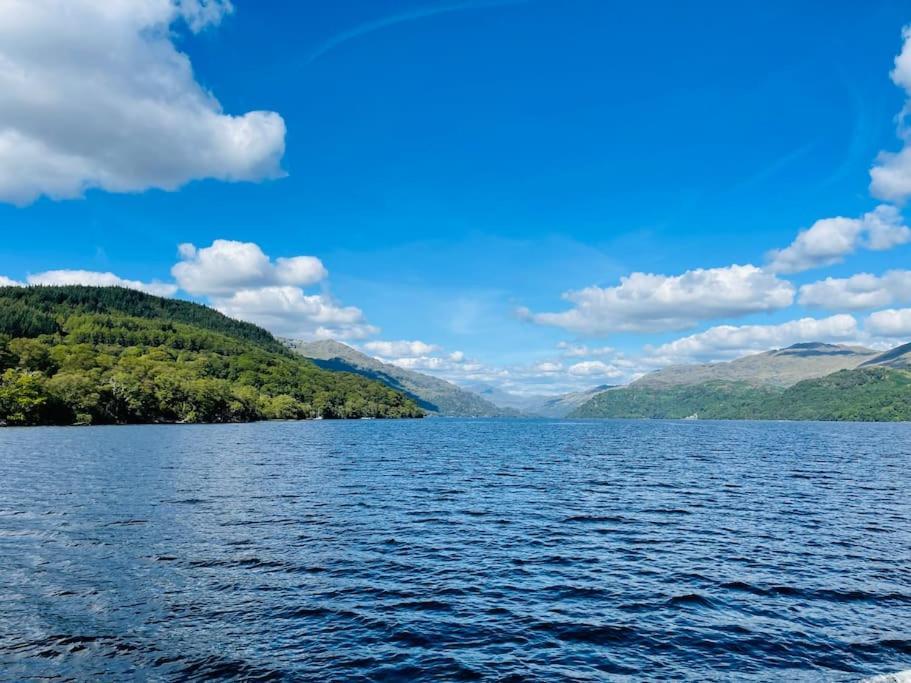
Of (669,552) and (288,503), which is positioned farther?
(288,503)

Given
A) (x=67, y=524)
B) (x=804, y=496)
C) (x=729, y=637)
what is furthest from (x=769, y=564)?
(x=67, y=524)

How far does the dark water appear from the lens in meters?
22.2

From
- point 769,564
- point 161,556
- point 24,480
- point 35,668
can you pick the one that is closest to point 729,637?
point 769,564

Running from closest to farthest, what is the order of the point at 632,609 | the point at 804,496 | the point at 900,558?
the point at 632,609
the point at 900,558
the point at 804,496

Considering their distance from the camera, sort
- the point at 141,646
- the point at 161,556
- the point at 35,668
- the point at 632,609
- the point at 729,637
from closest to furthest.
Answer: the point at 35,668 → the point at 141,646 → the point at 729,637 → the point at 632,609 → the point at 161,556

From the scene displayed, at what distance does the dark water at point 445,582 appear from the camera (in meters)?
22.2

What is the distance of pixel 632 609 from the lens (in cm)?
2811

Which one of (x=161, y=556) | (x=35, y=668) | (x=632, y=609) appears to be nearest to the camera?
(x=35, y=668)

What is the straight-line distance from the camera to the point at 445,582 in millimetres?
31625

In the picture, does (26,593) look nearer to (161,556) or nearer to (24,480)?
(161,556)

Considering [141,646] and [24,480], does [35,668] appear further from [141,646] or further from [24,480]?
[24,480]

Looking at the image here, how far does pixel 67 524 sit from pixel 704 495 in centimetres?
6216

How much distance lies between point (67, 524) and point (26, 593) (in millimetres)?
18015

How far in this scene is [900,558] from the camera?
38.6 m
